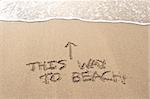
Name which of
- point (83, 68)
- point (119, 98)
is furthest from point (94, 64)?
point (119, 98)

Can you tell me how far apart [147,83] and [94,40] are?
0.86 feet

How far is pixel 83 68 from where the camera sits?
94 cm

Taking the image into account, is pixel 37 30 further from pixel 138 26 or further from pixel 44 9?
pixel 138 26

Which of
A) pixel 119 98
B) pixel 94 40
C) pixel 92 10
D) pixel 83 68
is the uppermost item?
pixel 92 10

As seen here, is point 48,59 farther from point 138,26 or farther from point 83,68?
point 138,26

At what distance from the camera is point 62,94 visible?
92 centimetres

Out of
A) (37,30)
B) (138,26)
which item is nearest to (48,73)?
(37,30)

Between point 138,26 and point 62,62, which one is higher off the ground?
point 138,26

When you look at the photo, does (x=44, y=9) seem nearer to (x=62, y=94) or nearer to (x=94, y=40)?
(x=94, y=40)

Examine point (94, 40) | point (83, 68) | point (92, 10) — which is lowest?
point (83, 68)

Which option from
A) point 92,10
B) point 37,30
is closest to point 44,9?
point 37,30

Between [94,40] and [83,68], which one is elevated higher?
[94,40]

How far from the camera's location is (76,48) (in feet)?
3.09

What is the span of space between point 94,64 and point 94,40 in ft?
0.31
